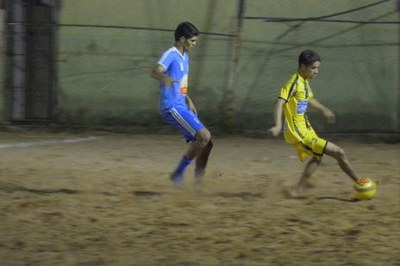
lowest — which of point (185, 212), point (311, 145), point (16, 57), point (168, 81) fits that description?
point (185, 212)

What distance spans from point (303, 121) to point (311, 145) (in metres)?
0.27

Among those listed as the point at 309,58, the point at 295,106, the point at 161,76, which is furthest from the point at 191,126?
the point at 309,58

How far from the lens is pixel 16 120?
11.5 m

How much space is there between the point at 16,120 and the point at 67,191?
476 cm

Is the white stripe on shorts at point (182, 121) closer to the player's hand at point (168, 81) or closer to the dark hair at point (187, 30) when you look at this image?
the player's hand at point (168, 81)

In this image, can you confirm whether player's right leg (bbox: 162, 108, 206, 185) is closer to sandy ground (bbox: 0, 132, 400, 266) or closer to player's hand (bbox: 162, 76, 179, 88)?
player's hand (bbox: 162, 76, 179, 88)

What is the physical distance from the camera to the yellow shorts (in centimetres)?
676

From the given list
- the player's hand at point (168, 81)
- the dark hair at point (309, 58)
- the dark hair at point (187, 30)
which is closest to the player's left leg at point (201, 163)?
the player's hand at point (168, 81)

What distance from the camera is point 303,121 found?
6.94 meters

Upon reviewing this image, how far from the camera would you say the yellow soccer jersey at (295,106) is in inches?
269

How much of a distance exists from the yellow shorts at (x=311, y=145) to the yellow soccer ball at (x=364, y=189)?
0.46 m

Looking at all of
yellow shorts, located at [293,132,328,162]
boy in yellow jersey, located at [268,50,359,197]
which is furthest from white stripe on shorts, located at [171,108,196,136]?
yellow shorts, located at [293,132,328,162]

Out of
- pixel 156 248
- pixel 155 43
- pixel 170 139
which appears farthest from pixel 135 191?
pixel 155 43

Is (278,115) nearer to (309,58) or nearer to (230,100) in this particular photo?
(309,58)
